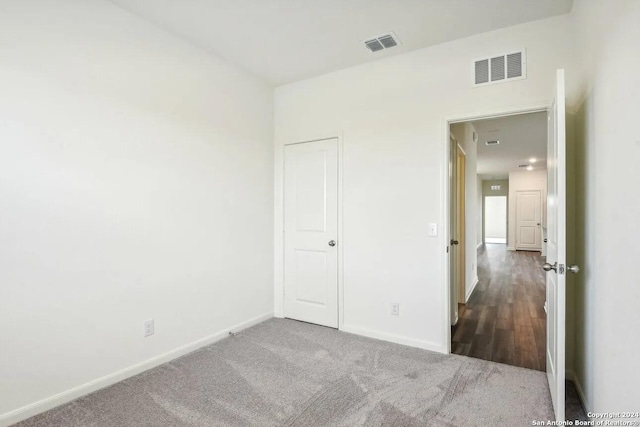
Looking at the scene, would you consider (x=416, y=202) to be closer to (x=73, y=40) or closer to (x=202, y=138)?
(x=202, y=138)

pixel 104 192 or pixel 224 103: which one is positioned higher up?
pixel 224 103

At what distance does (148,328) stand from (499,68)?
3.52 metres

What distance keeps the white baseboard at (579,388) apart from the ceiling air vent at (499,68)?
2.27 meters

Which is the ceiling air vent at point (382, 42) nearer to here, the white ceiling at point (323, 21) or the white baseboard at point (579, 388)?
the white ceiling at point (323, 21)

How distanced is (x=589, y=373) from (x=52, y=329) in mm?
3321

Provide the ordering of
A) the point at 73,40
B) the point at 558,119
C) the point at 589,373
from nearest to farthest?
the point at 558,119 → the point at 589,373 → the point at 73,40

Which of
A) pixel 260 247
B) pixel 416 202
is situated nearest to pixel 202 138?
pixel 260 247

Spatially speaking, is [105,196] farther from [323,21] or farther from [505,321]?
[505,321]

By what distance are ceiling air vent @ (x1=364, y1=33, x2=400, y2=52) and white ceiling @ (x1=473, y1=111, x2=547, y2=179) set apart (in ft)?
6.31

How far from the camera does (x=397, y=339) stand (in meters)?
3.03

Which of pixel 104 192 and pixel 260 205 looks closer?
pixel 104 192

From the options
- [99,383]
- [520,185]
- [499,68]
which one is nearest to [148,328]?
[99,383]

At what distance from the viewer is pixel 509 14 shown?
2.40 metres

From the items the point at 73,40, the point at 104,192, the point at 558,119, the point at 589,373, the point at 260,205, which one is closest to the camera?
the point at 558,119
